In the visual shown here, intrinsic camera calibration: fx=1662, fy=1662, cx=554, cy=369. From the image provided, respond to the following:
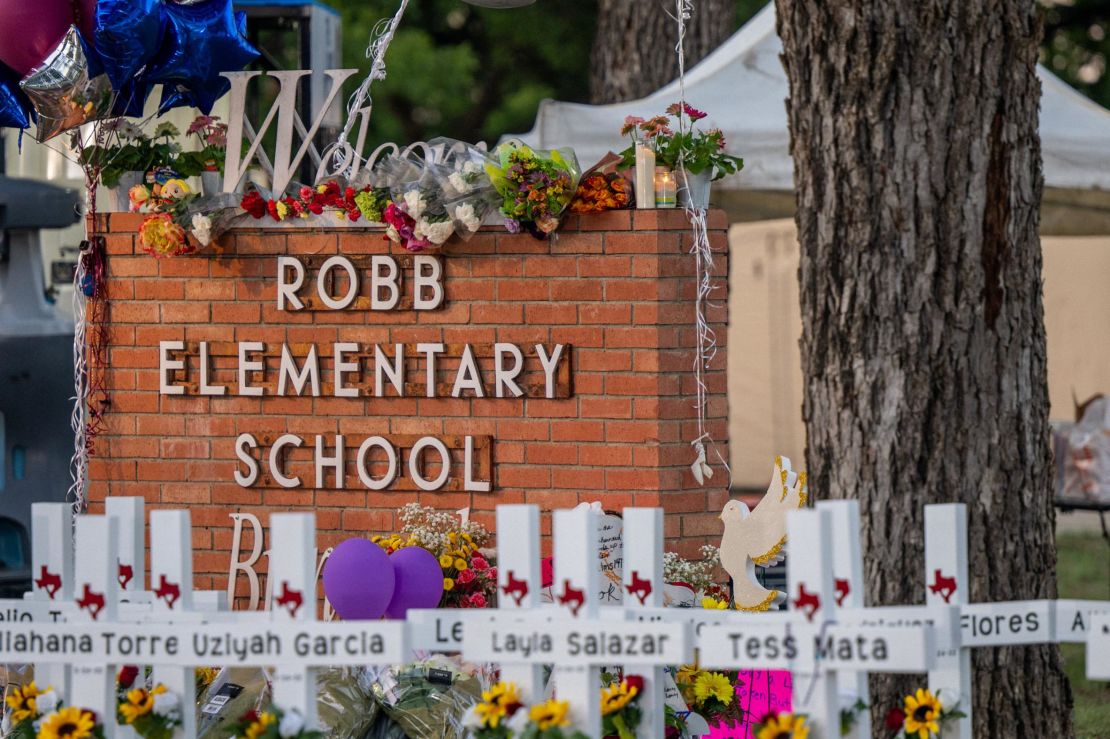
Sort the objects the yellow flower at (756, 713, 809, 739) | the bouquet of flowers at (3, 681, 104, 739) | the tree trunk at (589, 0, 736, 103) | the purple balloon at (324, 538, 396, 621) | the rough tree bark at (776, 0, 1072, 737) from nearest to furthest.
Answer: the yellow flower at (756, 713, 809, 739)
the bouquet of flowers at (3, 681, 104, 739)
the rough tree bark at (776, 0, 1072, 737)
the purple balloon at (324, 538, 396, 621)
the tree trunk at (589, 0, 736, 103)

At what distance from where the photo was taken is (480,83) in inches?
754

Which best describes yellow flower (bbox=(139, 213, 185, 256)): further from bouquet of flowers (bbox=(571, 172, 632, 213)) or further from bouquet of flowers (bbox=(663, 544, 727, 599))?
bouquet of flowers (bbox=(663, 544, 727, 599))

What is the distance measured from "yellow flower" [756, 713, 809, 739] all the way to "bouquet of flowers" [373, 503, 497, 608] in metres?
2.23

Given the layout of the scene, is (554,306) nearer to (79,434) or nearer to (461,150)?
(461,150)

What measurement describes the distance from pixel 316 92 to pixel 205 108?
9.25 feet

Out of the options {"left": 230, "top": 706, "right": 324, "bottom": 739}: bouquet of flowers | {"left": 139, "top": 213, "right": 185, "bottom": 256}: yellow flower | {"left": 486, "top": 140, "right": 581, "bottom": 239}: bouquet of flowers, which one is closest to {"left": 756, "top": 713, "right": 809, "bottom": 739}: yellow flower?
{"left": 230, "top": 706, "right": 324, "bottom": 739}: bouquet of flowers

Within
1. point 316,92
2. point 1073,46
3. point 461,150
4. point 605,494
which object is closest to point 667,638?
point 605,494

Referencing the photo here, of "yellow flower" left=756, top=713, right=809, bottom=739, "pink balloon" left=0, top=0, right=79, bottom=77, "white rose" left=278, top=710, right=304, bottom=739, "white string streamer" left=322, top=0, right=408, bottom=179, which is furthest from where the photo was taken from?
"white string streamer" left=322, top=0, right=408, bottom=179

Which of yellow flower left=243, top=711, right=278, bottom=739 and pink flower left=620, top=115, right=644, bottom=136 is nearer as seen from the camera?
yellow flower left=243, top=711, right=278, bottom=739

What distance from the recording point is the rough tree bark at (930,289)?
3.82 meters

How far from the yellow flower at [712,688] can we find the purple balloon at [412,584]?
35.3 inches

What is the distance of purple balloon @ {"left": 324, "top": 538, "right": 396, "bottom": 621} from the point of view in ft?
15.6

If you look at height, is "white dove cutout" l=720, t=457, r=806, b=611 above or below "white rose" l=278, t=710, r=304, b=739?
above

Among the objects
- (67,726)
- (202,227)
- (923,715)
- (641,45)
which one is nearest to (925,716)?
(923,715)
